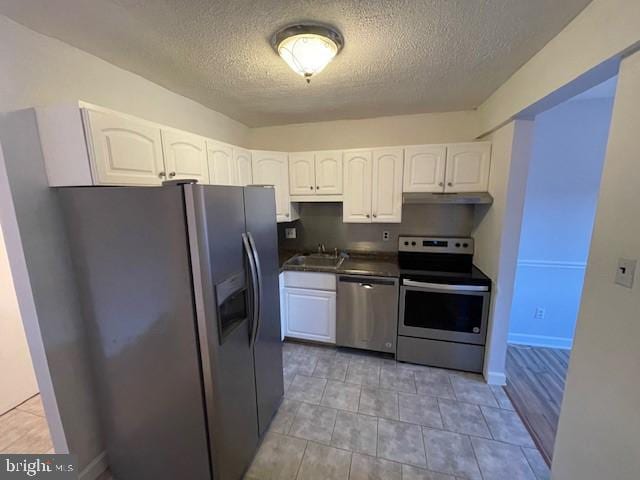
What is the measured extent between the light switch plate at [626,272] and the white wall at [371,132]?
2.03 metres

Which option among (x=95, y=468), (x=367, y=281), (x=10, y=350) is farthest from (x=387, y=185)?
(x=10, y=350)

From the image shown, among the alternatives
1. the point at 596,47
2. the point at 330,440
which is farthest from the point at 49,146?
the point at 596,47

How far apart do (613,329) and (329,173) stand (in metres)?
2.30

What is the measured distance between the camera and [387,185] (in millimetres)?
2641

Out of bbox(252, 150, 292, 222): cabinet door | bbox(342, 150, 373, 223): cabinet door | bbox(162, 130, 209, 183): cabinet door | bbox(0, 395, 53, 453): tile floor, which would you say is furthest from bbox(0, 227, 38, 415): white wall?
bbox(342, 150, 373, 223): cabinet door

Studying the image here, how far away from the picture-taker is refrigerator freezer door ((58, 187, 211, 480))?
1.16m

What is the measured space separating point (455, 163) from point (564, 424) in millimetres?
2010

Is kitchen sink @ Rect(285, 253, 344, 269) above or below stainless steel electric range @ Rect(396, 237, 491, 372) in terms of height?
above

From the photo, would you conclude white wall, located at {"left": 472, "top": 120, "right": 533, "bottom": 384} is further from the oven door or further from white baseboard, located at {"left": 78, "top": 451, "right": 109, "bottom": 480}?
white baseboard, located at {"left": 78, "top": 451, "right": 109, "bottom": 480}

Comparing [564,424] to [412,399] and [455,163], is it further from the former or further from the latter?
[455,163]

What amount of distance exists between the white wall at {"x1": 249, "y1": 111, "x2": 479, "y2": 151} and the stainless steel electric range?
4.62ft

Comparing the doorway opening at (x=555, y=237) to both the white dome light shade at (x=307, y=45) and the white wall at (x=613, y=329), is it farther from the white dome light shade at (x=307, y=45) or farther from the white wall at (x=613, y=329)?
the white dome light shade at (x=307, y=45)

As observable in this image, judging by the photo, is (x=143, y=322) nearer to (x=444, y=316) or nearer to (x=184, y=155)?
(x=184, y=155)

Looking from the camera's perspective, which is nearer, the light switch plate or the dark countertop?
the light switch plate
